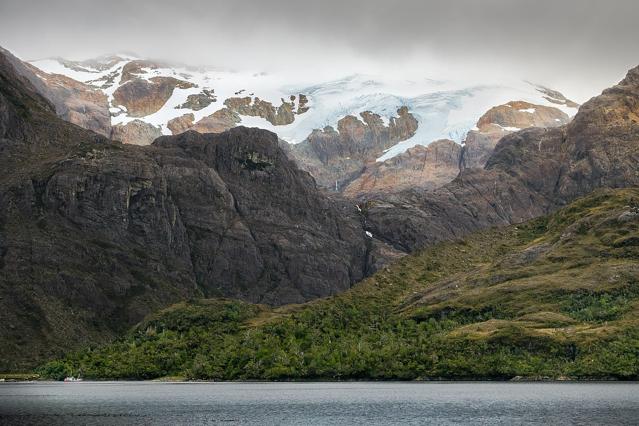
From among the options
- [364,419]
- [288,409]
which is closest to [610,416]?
[364,419]

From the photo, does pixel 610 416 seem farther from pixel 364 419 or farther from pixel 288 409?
pixel 288 409

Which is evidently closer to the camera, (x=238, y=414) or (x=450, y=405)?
(x=238, y=414)

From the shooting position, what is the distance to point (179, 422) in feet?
534

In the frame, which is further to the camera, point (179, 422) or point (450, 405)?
point (450, 405)

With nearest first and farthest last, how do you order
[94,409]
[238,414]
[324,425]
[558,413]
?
[324,425], [558,413], [238,414], [94,409]

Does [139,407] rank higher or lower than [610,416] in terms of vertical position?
lower

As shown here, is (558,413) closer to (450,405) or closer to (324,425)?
(450,405)

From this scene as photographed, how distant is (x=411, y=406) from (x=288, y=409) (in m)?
25.4

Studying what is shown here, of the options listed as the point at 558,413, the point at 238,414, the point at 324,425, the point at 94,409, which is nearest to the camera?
the point at 324,425

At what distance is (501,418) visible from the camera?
526 ft

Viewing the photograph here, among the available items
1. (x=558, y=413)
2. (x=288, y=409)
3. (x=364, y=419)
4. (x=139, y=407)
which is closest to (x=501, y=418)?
(x=558, y=413)

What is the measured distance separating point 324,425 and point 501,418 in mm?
30538

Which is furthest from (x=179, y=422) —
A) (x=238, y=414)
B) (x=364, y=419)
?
(x=364, y=419)

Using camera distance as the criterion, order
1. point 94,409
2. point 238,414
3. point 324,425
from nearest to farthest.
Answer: point 324,425, point 238,414, point 94,409
